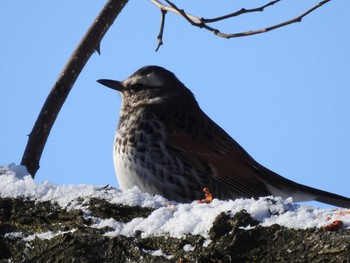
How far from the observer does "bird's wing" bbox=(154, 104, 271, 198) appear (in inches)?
272

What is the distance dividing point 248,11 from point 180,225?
2.78m

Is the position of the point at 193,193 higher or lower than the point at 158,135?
lower

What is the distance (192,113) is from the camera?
302 inches

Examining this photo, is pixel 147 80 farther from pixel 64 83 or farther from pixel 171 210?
pixel 171 210

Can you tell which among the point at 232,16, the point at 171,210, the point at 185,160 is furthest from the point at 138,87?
the point at 171,210

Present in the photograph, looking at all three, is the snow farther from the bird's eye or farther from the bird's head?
the bird's eye

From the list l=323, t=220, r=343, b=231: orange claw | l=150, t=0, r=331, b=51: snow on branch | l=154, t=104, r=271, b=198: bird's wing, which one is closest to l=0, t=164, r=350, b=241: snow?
l=323, t=220, r=343, b=231: orange claw

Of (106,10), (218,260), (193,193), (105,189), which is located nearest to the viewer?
(218,260)

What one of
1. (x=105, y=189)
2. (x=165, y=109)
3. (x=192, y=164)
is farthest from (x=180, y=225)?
(x=165, y=109)

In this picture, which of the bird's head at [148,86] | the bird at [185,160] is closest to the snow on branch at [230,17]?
the bird at [185,160]

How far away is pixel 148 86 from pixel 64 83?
248cm

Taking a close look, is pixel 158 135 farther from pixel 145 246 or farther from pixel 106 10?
pixel 145 246

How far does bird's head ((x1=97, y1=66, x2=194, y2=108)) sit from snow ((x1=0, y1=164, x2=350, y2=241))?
4.70 m

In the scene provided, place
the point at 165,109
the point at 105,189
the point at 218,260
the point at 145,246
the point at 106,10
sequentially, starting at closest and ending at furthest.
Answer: the point at 218,260
the point at 145,246
the point at 105,189
the point at 106,10
the point at 165,109
